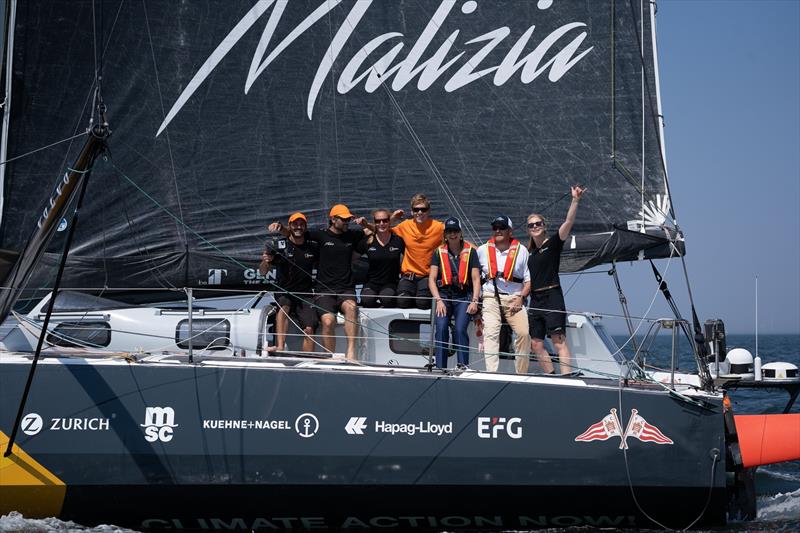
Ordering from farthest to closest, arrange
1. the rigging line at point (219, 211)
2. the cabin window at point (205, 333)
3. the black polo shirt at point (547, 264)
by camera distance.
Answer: the rigging line at point (219, 211) → the cabin window at point (205, 333) → the black polo shirt at point (547, 264)

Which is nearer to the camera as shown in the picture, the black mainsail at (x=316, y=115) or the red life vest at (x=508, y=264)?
the red life vest at (x=508, y=264)

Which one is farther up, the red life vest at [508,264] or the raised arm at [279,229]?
the raised arm at [279,229]

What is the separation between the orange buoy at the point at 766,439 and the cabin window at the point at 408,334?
8.67 ft

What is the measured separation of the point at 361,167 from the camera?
9398 mm

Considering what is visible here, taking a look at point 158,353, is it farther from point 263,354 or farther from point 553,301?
point 553,301

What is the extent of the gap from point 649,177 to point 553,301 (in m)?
1.92

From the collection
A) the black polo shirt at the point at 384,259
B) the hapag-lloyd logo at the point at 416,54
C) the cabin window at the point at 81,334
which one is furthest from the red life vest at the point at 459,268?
the cabin window at the point at 81,334

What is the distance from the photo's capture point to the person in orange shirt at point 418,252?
839cm

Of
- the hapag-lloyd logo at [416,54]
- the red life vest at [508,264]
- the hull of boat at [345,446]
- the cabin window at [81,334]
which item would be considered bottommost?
the hull of boat at [345,446]

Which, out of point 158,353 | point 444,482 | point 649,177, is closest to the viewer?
point 444,482

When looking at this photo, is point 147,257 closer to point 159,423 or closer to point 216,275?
point 216,275

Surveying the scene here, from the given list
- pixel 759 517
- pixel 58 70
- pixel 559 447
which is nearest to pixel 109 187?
pixel 58 70

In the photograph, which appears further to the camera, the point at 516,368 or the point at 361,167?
the point at 361,167

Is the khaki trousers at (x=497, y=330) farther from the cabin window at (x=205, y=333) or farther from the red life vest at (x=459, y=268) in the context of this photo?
the cabin window at (x=205, y=333)
